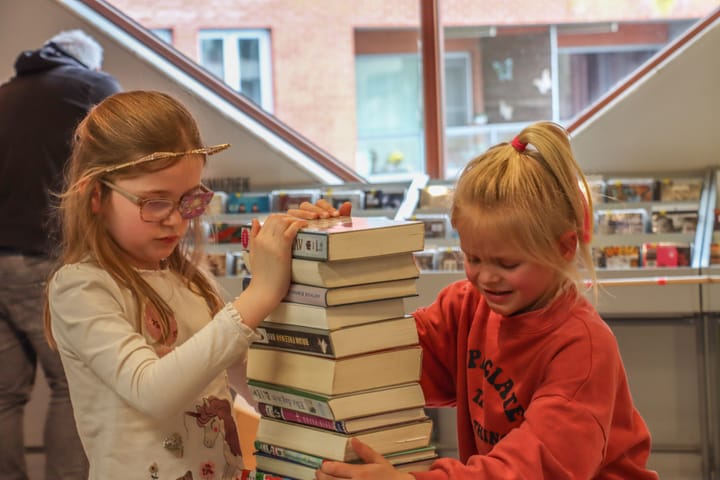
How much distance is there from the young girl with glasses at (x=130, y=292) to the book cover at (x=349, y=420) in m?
0.17

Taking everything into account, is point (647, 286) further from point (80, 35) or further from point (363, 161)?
point (80, 35)

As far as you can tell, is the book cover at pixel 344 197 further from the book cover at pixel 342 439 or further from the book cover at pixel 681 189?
the book cover at pixel 342 439

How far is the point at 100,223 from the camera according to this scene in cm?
158

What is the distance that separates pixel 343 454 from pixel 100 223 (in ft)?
2.00

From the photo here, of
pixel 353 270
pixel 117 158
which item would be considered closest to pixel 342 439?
pixel 353 270

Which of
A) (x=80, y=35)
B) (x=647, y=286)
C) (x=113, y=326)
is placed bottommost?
(x=647, y=286)

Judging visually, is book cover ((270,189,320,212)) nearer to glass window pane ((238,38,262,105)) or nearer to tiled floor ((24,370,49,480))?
glass window pane ((238,38,262,105))

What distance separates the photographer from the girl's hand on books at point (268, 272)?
134cm

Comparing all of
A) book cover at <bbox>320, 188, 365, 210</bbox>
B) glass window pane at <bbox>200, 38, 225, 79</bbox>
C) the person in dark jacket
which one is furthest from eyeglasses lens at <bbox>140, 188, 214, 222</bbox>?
glass window pane at <bbox>200, 38, 225, 79</bbox>

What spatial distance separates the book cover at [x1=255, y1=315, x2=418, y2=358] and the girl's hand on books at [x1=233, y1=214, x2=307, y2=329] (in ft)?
0.15

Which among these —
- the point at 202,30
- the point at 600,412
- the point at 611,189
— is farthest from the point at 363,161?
the point at 600,412

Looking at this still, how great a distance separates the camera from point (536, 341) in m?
1.39

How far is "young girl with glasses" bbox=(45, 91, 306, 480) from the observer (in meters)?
1.47

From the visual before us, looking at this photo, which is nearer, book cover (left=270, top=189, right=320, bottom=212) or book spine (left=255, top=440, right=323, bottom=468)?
book spine (left=255, top=440, right=323, bottom=468)
